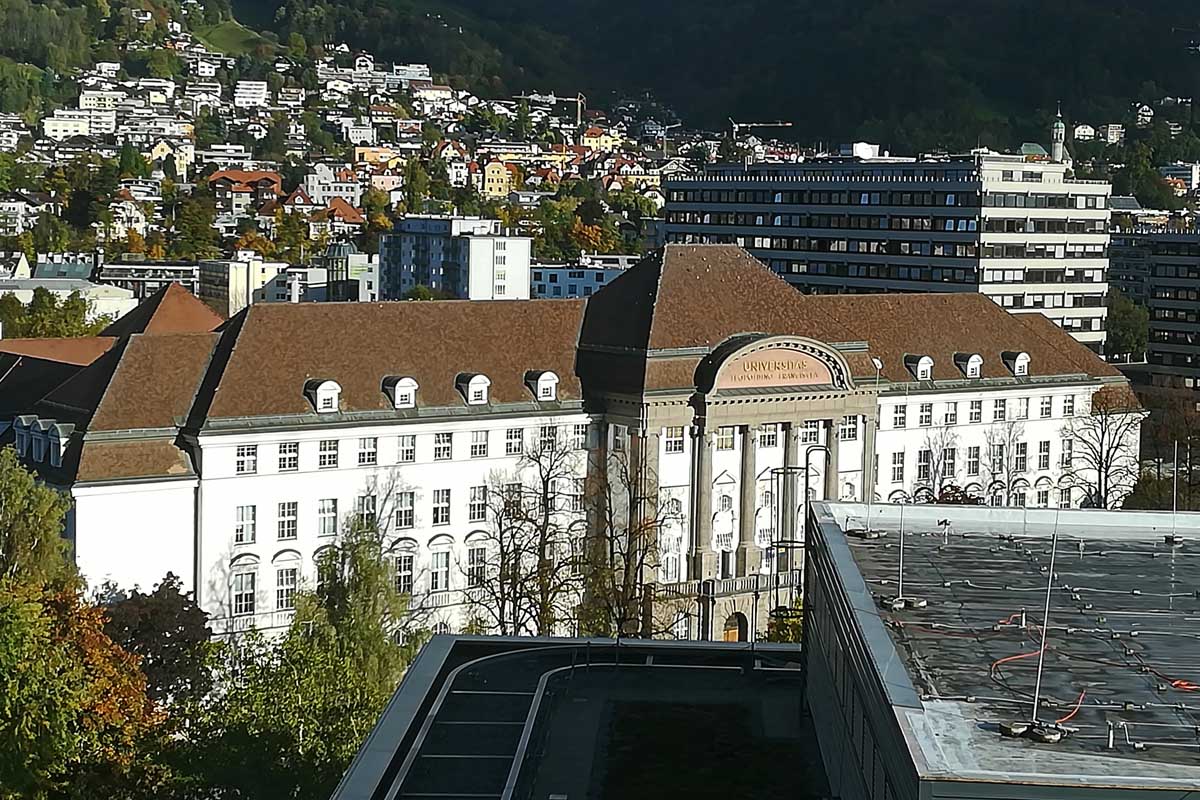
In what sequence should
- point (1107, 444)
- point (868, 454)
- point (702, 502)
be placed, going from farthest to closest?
1. point (1107, 444)
2. point (868, 454)
3. point (702, 502)

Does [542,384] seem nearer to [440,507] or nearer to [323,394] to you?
[440,507]

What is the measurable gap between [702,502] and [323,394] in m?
15.6

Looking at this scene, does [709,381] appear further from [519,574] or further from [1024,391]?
[1024,391]

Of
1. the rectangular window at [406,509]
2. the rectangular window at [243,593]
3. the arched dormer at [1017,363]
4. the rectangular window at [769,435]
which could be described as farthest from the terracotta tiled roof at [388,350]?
the arched dormer at [1017,363]

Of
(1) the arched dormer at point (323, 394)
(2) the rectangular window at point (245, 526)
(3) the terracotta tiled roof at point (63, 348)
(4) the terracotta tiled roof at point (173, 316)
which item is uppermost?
(4) the terracotta tiled roof at point (173, 316)

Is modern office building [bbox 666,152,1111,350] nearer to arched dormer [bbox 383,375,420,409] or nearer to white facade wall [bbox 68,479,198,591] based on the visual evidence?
arched dormer [bbox 383,375,420,409]

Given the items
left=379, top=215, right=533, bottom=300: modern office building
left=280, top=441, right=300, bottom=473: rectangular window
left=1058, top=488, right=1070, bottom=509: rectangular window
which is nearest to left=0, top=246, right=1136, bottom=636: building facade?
left=280, top=441, right=300, bottom=473: rectangular window

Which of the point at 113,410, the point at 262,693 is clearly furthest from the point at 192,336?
the point at 262,693

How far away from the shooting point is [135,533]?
63062mm

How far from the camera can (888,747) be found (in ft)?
76.6

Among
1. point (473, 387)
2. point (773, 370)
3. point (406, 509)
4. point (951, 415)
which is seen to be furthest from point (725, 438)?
point (406, 509)

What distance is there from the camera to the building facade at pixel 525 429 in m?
64.4

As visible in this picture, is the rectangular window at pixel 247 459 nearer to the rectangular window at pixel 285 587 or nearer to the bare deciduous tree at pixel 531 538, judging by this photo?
the rectangular window at pixel 285 587

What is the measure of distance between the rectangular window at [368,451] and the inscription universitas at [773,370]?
1329cm
